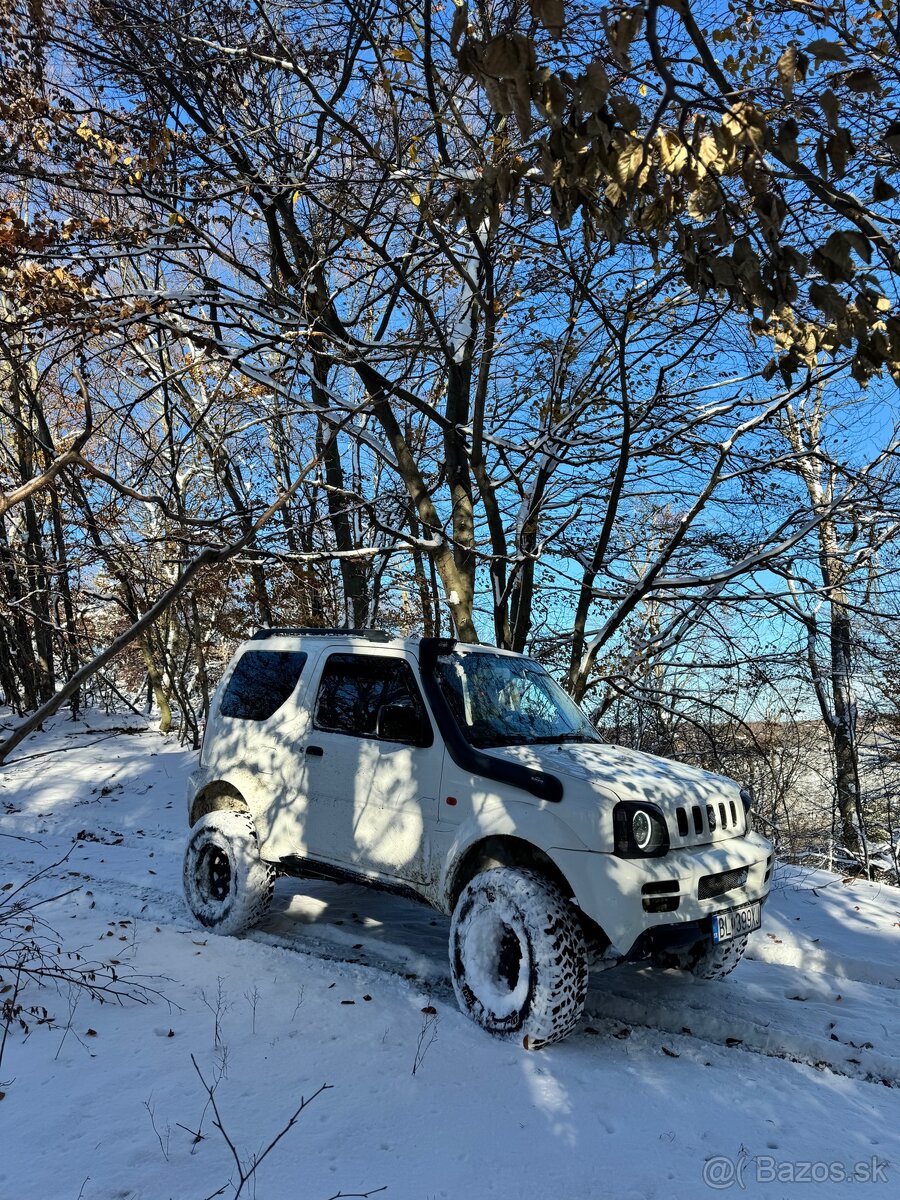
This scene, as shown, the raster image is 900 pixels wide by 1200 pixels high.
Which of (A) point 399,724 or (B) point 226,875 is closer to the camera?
(A) point 399,724

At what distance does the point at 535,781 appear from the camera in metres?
4.22

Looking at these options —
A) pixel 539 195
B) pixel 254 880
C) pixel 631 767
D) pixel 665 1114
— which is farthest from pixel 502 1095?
pixel 539 195

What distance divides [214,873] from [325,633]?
192 cm

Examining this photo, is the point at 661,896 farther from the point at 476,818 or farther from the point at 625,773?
the point at 476,818

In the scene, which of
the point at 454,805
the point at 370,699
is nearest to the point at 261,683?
the point at 370,699

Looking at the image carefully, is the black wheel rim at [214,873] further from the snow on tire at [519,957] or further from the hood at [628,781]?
the hood at [628,781]

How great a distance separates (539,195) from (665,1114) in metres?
7.96

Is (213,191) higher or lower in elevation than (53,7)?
lower

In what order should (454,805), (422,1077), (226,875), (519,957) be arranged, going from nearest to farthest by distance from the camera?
(422,1077) → (519,957) → (454,805) → (226,875)

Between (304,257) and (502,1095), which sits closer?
(502,1095)

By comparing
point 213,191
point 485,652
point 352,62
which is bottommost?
point 485,652

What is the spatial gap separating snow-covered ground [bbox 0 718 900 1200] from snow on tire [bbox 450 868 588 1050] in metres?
0.13

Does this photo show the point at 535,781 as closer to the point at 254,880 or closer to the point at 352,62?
the point at 254,880

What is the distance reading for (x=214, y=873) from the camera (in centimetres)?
586
